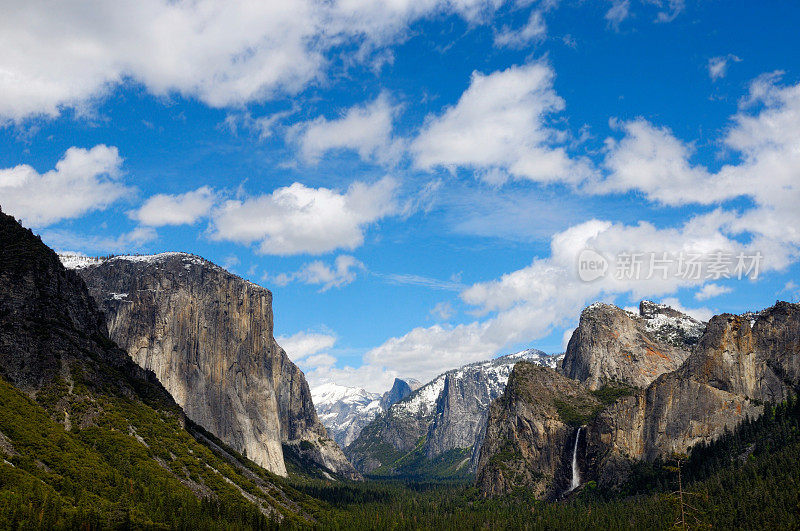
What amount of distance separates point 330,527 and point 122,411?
72589mm

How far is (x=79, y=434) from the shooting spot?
486 feet

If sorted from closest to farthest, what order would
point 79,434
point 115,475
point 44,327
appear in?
point 115,475 < point 79,434 < point 44,327

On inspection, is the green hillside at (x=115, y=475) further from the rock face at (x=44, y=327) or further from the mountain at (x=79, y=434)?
the rock face at (x=44, y=327)

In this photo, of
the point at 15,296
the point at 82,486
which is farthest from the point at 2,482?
the point at 15,296

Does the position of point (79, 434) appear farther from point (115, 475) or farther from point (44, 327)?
point (44, 327)

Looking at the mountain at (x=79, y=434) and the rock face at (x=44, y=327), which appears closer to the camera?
the mountain at (x=79, y=434)

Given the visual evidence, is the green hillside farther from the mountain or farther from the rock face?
the rock face

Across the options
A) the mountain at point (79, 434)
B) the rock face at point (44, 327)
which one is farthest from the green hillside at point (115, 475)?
the rock face at point (44, 327)

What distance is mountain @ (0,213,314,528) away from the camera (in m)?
123

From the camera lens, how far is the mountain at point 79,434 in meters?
123

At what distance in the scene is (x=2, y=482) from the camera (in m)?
114

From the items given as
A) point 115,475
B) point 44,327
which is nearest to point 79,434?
point 115,475

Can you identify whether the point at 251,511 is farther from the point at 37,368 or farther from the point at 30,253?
the point at 30,253

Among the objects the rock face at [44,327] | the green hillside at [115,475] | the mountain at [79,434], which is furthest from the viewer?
the rock face at [44,327]
